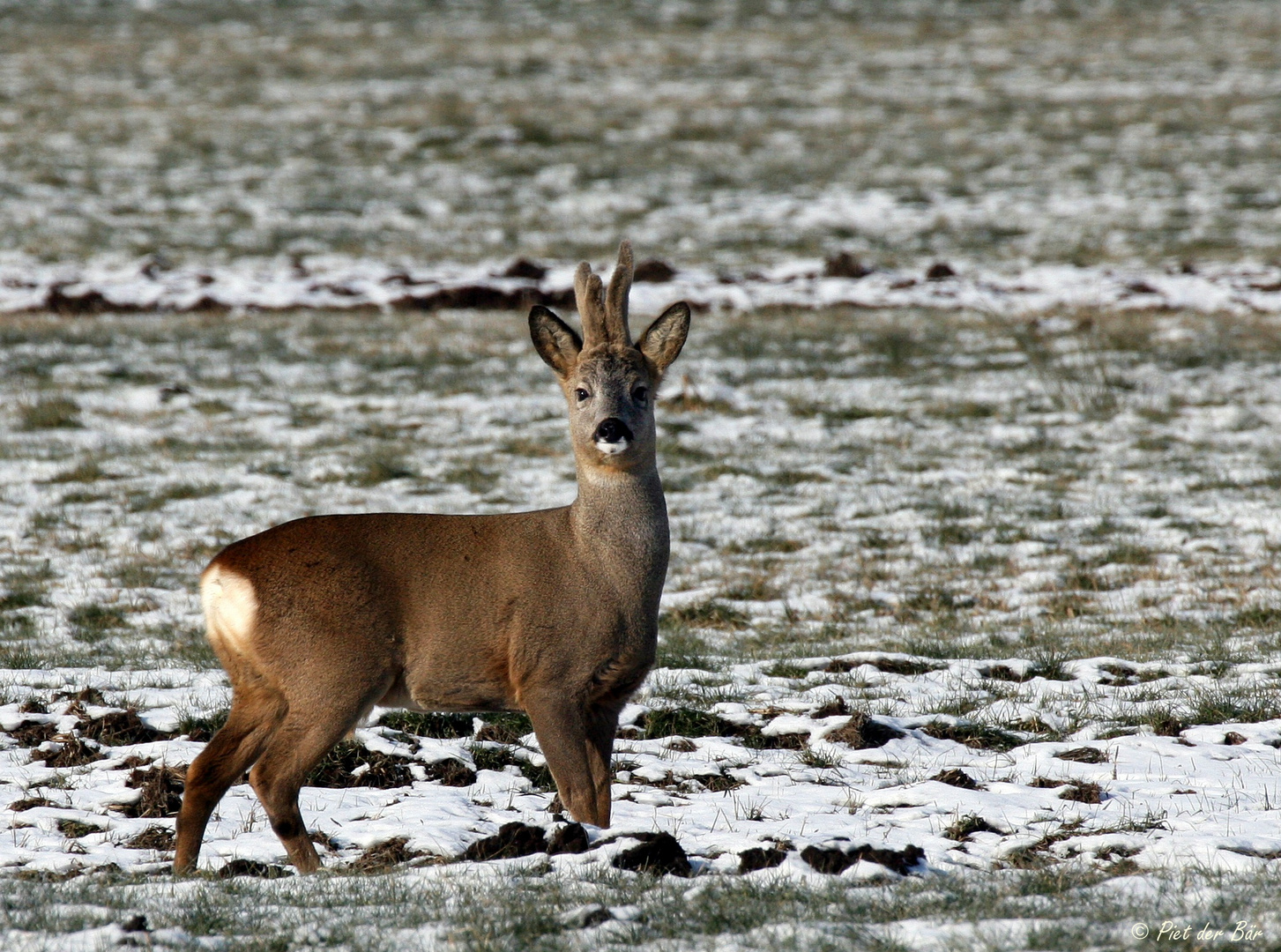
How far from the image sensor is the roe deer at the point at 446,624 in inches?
197

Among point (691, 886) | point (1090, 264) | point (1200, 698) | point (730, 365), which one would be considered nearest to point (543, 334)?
point (691, 886)

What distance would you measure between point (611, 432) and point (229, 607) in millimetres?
1500

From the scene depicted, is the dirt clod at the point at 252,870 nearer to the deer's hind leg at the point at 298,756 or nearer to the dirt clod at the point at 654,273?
the deer's hind leg at the point at 298,756

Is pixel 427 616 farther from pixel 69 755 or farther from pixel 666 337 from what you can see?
pixel 69 755

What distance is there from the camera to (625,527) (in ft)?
18.2

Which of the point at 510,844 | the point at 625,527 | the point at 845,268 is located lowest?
the point at 510,844

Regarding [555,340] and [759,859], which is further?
[555,340]

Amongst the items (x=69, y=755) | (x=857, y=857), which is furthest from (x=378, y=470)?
Result: (x=857, y=857)

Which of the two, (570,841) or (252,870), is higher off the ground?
(570,841)

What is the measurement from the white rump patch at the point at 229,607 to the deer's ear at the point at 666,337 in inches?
69.9

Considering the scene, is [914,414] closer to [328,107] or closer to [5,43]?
[328,107]

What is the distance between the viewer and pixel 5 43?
3903cm

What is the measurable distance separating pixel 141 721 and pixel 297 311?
13.1 metres

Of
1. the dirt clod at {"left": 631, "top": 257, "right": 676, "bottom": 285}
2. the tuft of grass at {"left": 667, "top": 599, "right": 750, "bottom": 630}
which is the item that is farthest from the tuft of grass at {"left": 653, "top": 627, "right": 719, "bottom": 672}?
the dirt clod at {"left": 631, "top": 257, "right": 676, "bottom": 285}
